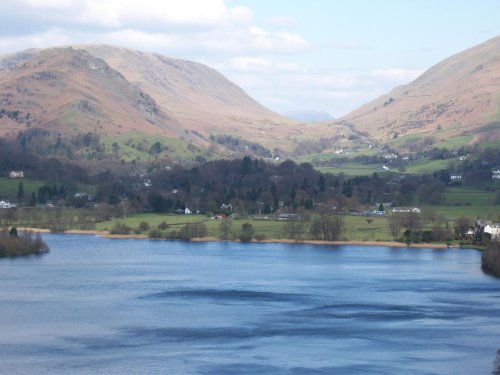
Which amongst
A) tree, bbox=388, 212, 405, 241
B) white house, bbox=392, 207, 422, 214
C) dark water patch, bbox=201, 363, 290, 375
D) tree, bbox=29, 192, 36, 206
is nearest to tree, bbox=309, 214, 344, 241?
tree, bbox=388, 212, 405, 241

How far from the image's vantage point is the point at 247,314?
5741cm

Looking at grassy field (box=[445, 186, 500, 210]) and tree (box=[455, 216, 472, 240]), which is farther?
grassy field (box=[445, 186, 500, 210])

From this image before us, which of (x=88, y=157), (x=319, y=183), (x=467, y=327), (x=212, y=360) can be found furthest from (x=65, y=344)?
(x=88, y=157)

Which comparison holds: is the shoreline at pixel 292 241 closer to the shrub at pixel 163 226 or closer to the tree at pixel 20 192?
the shrub at pixel 163 226

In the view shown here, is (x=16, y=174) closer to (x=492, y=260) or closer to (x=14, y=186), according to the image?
(x=14, y=186)

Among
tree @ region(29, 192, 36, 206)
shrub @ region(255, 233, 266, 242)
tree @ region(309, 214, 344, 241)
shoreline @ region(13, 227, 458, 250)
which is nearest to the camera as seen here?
shoreline @ region(13, 227, 458, 250)

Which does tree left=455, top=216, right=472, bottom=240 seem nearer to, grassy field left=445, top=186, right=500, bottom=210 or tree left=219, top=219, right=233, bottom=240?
grassy field left=445, top=186, right=500, bottom=210

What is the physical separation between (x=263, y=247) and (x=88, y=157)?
8239 centimetres

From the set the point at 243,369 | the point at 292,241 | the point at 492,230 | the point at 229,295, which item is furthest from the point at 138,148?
the point at 243,369

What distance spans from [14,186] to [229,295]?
76.1m

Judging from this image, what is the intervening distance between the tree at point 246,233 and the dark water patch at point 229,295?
128 ft

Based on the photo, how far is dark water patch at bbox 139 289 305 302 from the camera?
208ft

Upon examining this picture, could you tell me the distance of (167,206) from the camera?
127 metres

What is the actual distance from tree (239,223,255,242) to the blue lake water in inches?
617
